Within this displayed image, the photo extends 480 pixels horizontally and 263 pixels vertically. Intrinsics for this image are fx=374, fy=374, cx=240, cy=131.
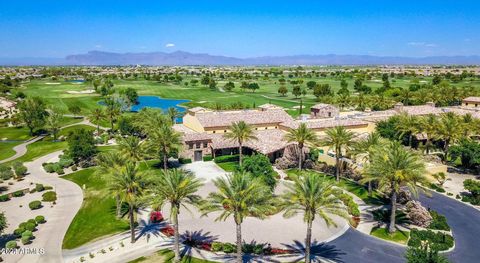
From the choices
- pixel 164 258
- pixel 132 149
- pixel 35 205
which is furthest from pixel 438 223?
pixel 35 205

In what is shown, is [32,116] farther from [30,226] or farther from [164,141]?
[30,226]

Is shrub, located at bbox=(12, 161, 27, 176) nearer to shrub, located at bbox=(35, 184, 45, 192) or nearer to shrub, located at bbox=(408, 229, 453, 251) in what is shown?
shrub, located at bbox=(35, 184, 45, 192)

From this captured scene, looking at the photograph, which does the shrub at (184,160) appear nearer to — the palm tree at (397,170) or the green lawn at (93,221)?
the green lawn at (93,221)

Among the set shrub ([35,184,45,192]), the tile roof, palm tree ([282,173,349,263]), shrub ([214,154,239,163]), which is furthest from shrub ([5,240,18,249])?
the tile roof

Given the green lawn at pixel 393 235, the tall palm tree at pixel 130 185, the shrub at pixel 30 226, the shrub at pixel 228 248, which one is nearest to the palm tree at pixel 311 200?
the shrub at pixel 228 248

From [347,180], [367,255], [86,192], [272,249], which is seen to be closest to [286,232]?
[272,249]
